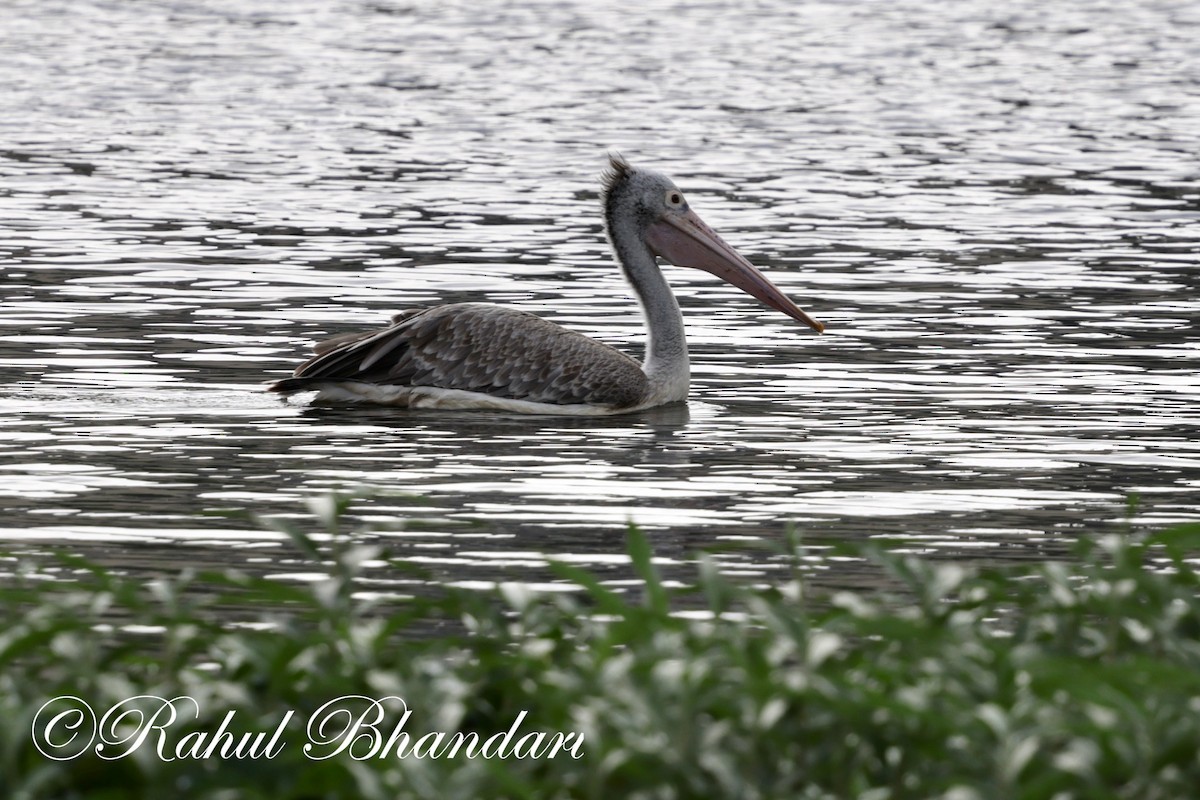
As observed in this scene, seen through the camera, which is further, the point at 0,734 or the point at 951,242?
the point at 951,242


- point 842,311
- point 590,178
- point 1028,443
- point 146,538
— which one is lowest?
point 590,178

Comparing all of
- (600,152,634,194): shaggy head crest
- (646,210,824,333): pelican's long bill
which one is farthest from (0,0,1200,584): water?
(600,152,634,194): shaggy head crest

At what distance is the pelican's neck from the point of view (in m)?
12.5

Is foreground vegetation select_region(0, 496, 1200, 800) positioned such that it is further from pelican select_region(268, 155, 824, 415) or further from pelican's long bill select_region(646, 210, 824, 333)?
pelican's long bill select_region(646, 210, 824, 333)

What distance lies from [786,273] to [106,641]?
1031cm

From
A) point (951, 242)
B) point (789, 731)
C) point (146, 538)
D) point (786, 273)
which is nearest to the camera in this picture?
point (789, 731)

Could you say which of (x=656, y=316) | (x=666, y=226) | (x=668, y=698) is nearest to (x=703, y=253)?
(x=666, y=226)

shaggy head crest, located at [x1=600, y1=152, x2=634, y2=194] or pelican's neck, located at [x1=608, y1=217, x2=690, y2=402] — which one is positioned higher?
shaggy head crest, located at [x1=600, y1=152, x2=634, y2=194]

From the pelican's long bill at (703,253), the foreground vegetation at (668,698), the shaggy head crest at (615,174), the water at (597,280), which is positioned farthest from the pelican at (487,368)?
the foreground vegetation at (668,698)

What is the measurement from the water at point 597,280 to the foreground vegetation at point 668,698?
1303 mm

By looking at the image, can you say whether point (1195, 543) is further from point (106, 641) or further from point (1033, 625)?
point (106, 641)

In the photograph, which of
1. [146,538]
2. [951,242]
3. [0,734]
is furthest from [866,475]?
[951,242]

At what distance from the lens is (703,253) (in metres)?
13.3

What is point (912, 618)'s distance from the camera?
6105 millimetres
